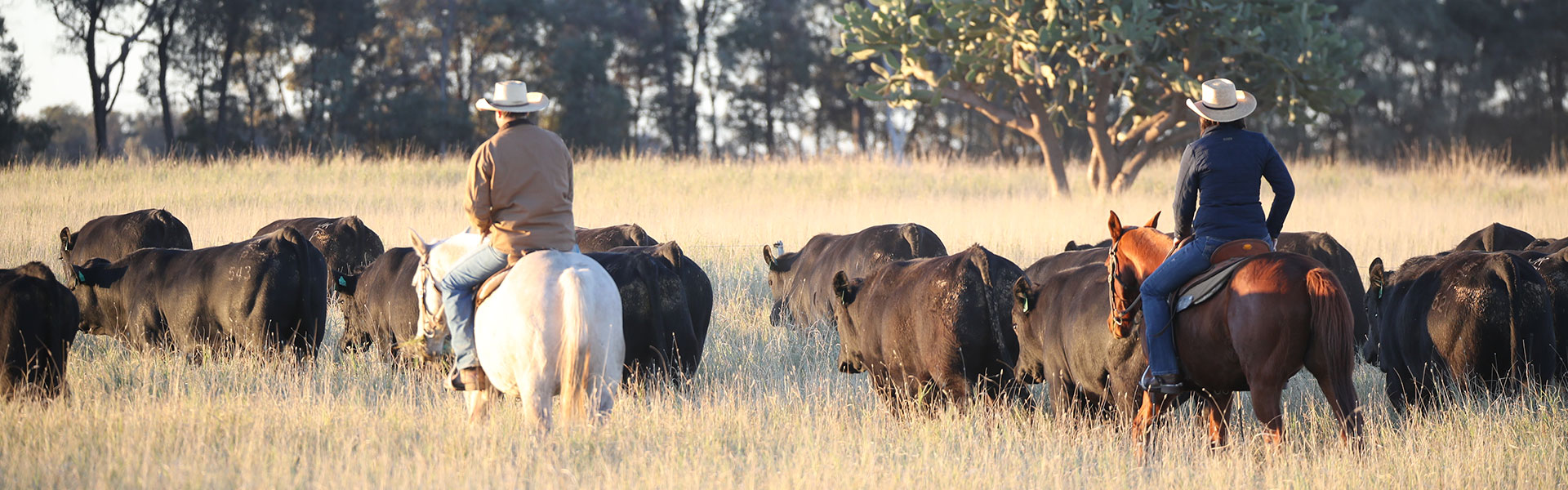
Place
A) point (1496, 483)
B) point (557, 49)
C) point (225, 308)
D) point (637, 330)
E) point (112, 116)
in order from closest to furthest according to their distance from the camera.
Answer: point (1496, 483) < point (637, 330) < point (225, 308) < point (557, 49) < point (112, 116)

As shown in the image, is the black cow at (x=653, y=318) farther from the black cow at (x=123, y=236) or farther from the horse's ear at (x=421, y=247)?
the black cow at (x=123, y=236)

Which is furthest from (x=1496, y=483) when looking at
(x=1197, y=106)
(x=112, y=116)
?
(x=112, y=116)

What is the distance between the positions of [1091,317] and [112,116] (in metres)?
73.1

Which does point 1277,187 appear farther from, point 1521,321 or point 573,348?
point 573,348

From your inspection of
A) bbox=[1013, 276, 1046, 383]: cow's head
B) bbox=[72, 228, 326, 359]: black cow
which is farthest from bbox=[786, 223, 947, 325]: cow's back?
bbox=[72, 228, 326, 359]: black cow

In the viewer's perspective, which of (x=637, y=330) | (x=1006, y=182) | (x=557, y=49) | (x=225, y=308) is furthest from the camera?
(x=557, y=49)

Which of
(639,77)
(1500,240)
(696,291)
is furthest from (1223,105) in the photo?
(639,77)

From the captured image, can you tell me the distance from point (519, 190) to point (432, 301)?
0.84 metres

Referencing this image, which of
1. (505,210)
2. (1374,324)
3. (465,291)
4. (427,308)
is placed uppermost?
(505,210)

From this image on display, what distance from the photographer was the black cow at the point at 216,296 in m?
8.58

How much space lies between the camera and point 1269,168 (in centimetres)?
616

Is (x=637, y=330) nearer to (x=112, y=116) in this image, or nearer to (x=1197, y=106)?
(x=1197, y=106)

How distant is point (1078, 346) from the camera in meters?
6.56

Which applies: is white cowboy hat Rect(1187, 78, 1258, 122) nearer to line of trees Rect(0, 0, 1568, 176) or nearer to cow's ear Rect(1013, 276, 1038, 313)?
cow's ear Rect(1013, 276, 1038, 313)
